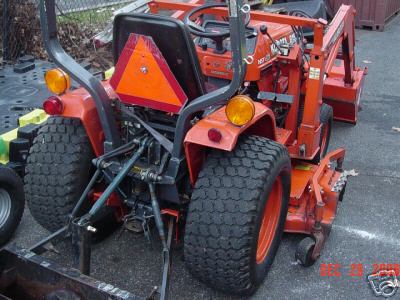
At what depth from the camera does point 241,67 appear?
2.50 meters

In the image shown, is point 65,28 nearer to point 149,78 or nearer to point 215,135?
point 149,78

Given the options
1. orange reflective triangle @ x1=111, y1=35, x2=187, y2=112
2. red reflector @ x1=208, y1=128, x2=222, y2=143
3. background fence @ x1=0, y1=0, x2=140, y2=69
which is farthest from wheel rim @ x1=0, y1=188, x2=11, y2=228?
background fence @ x1=0, y1=0, x2=140, y2=69

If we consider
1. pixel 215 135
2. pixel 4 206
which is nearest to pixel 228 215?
pixel 215 135

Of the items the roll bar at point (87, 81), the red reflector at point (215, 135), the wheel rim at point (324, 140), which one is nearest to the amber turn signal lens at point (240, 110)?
the red reflector at point (215, 135)

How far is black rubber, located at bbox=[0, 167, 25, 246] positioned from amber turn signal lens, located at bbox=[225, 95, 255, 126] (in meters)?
1.63

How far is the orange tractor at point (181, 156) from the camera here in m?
2.65

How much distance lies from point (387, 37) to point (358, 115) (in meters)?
4.60

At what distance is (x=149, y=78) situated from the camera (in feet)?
9.30

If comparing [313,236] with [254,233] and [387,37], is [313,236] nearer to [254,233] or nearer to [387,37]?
[254,233]

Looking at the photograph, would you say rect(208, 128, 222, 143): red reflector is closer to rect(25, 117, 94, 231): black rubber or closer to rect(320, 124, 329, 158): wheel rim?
rect(25, 117, 94, 231): black rubber

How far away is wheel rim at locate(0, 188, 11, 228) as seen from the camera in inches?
135

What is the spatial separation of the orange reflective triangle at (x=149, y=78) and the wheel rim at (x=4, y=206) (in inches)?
46.6

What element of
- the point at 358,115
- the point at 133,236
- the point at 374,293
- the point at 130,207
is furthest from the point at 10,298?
the point at 358,115

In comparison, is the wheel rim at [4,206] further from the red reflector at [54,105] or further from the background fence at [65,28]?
the background fence at [65,28]
